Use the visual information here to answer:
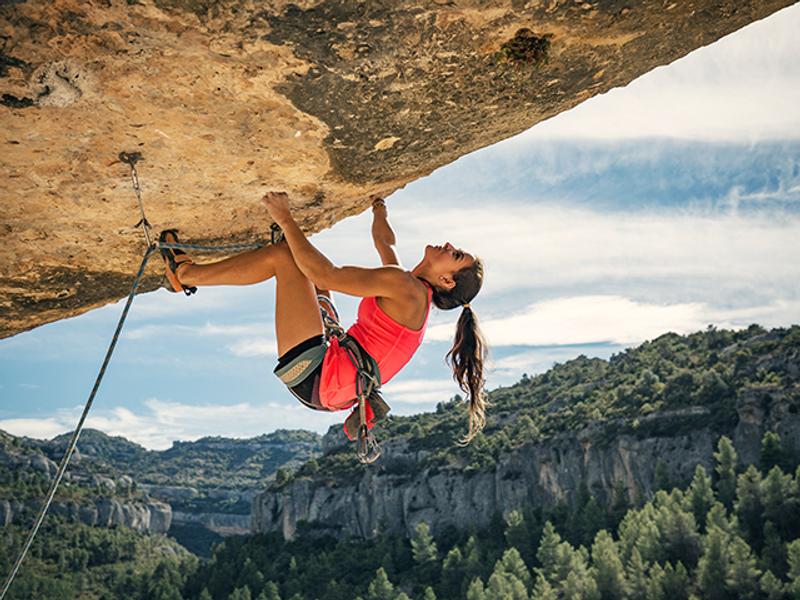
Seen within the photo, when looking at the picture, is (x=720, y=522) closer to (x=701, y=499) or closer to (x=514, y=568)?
(x=701, y=499)

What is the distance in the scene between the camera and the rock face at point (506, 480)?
157 feet

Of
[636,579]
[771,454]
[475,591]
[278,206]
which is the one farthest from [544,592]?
[278,206]

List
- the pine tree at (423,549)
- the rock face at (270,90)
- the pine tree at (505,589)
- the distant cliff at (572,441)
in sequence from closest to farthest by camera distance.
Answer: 1. the rock face at (270,90)
2. the pine tree at (505,589)
3. the distant cliff at (572,441)
4. the pine tree at (423,549)

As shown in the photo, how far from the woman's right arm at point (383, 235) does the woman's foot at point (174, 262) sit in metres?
1.12

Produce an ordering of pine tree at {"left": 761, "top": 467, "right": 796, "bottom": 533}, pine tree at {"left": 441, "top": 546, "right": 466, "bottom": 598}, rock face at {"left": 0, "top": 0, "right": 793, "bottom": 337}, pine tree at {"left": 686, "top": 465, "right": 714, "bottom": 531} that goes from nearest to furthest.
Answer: rock face at {"left": 0, "top": 0, "right": 793, "bottom": 337}
pine tree at {"left": 761, "top": 467, "right": 796, "bottom": 533}
pine tree at {"left": 686, "top": 465, "right": 714, "bottom": 531}
pine tree at {"left": 441, "top": 546, "right": 466, "bottom": 598}

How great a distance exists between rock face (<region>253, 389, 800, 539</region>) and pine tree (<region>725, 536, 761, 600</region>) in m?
16.7

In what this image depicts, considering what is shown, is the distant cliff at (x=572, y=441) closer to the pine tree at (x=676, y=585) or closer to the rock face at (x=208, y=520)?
the pine tree at (x=676, y=585)

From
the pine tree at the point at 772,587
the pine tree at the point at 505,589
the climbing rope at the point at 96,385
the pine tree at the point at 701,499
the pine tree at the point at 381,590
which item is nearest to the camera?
the climbing rope at the point at 96,385

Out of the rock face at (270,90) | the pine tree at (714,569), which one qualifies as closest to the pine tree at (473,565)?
the pine tree at (714,569)

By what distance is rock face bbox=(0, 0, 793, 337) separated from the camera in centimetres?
281

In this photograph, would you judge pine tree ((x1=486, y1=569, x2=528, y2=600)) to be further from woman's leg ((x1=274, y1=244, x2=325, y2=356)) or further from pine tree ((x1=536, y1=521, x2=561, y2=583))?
woman's leg ((x1=274, y1=244, x2=325, y2=356))

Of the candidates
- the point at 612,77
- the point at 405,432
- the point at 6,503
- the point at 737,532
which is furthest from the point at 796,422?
the point at 6,503

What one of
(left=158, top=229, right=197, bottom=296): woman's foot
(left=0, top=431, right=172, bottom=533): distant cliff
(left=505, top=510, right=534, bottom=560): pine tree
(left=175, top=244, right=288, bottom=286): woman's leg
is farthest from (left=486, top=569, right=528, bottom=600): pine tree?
(left=0, top=431, right=172, bottom=533): distant cliff

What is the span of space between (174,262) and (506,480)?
59036mm
